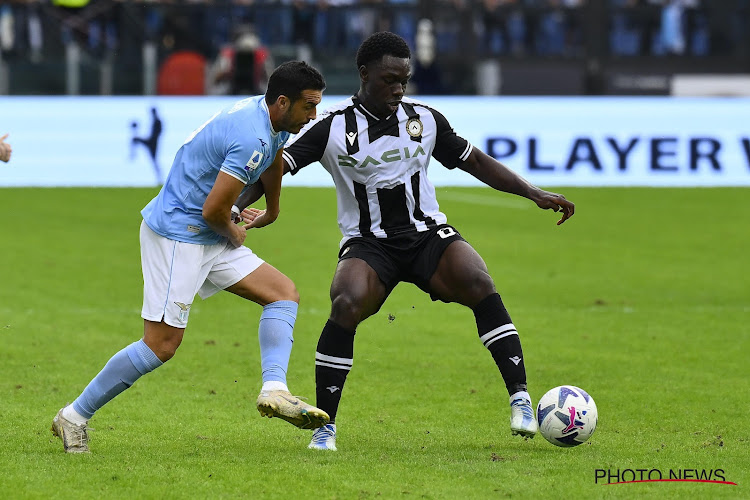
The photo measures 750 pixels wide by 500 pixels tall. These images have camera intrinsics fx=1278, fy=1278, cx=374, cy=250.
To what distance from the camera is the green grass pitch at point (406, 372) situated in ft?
17.9

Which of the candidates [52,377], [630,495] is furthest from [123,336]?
[630,495]

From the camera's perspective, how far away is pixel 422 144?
647cm

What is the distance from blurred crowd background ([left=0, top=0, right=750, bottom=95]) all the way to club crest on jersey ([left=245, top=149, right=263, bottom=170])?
1547 centimetres

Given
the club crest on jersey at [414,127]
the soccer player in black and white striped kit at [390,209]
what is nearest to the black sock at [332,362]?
the soccer player in black and white striped kit at [390,209]

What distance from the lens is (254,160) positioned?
559cm

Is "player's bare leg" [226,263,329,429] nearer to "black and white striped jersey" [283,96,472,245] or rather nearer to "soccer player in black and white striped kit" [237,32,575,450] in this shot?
"soccer player in black and white striped kit" [237,32,575,450]

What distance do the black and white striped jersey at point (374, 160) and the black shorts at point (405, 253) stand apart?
5 cm

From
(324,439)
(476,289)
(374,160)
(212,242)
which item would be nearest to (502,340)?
(476,289)

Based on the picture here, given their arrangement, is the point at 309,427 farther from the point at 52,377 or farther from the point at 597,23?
the point at 597,23

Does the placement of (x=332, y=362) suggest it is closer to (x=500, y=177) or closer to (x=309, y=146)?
(x=309, y=146)

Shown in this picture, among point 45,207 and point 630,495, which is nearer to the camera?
point 630,495

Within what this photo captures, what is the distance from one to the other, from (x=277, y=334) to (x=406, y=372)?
95.0 inches

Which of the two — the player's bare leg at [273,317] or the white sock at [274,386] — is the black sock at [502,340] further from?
the white sock at [274,386]

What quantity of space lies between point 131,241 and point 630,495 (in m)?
10.0
